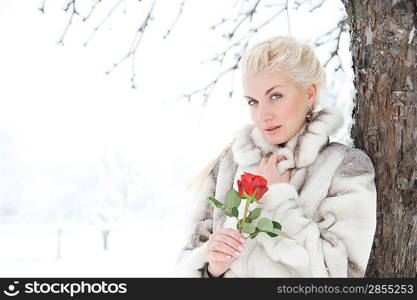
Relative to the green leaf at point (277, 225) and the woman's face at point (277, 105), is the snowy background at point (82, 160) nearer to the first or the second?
the woman's face at point (277, 105)

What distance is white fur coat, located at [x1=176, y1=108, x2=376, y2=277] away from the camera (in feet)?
4.53

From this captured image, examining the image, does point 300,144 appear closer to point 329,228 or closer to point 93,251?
point 329,228

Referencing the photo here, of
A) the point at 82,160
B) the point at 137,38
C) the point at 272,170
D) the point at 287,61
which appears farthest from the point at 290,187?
the point at 82,160

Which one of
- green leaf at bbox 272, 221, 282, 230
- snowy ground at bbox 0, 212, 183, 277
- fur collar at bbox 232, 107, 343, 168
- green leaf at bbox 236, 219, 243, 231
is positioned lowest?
green leaf at bbox 272, 221, 282, 230

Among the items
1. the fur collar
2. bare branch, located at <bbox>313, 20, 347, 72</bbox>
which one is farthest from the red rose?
bare branch, located at <bbox>313, 20, 347, 72</bbox>

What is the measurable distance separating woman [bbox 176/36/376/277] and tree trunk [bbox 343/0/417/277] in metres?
0.08

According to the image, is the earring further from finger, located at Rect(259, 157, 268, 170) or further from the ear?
finger, located at Rect(259, 157, 268, 170)

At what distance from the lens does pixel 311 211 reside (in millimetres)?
1437

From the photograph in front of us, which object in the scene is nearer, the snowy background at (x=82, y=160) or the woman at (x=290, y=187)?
the woman at (x=290, y=187)

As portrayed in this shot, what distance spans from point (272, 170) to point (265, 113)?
5.4 inches

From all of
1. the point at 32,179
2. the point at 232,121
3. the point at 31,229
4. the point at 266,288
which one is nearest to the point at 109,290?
the point at 266,288

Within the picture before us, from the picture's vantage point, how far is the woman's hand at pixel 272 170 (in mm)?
1456

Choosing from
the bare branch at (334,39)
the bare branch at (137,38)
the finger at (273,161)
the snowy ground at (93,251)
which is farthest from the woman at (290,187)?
the snowy ground at (93,251)

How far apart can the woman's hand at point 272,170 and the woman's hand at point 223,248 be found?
0.16 meters
